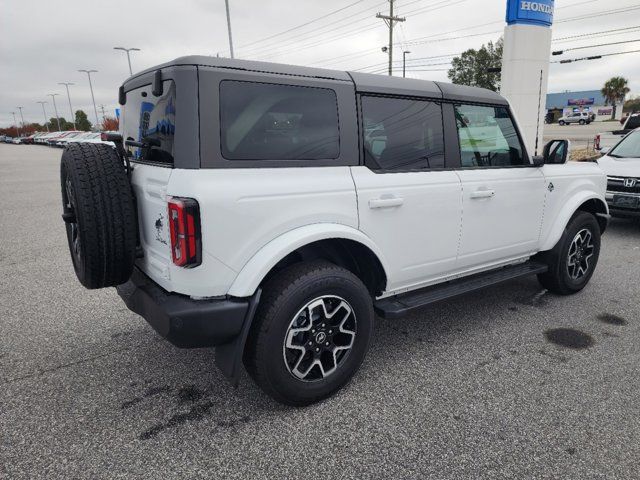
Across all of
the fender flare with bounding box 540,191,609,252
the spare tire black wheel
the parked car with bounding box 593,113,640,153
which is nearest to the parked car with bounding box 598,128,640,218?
the fender flare with bounding box 540,191,609,252

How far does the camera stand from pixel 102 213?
246cm

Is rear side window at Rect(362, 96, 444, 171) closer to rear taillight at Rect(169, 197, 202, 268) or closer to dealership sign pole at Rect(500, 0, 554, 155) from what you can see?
rear taillight at Rect(169, 197, 202, 268)

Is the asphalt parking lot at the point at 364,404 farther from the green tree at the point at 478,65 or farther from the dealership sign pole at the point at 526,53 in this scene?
the green tree at the point at 478,65

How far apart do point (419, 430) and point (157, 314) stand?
158 centimetres

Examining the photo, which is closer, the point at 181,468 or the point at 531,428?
the point at 181,468

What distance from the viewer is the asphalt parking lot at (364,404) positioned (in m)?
2.25

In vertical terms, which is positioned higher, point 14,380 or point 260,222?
point 260,222

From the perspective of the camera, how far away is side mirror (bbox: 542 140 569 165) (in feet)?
13.0

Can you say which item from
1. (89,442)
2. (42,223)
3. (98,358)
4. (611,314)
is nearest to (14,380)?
(98,358)

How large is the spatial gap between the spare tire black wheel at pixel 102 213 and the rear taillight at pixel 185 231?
1.40 ft

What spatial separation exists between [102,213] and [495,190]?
9.24 ft

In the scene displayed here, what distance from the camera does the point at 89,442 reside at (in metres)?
2.40

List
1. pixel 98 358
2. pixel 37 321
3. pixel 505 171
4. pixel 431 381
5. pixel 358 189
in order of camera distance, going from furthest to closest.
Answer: pixel 37 321
pixel 505 171
pixel 98 358
pixel 431 381
pixel 358 189

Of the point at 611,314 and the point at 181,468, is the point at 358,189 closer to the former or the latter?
the point at 181,468
